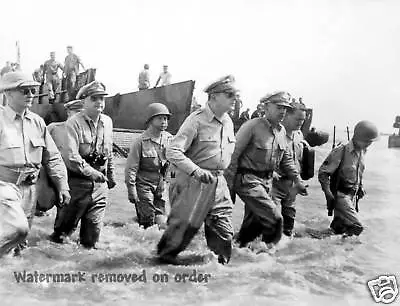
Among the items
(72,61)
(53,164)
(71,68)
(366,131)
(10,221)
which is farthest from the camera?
(71,68)

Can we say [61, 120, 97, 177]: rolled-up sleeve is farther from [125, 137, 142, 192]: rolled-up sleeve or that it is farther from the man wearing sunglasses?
[125, 137, 142, 192]: rolled-up sleeve

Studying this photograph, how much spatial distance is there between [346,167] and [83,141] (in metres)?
3.11

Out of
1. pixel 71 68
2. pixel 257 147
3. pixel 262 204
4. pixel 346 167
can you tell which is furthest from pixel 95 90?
pixel 71 68

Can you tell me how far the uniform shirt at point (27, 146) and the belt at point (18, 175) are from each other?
0.11 ft

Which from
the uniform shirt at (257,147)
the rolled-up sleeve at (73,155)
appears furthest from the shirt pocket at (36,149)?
the uniform shirt at (257,147)

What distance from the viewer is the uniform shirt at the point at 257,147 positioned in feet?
20.3

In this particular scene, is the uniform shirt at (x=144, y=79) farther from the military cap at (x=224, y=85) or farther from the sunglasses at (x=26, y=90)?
the sunglasses at (x=26, y=90)

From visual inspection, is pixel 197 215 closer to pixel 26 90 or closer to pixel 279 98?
pixel 279 98

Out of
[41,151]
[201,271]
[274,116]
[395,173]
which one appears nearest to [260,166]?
[274,116]

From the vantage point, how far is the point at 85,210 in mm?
6098

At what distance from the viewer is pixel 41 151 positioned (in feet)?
16.8

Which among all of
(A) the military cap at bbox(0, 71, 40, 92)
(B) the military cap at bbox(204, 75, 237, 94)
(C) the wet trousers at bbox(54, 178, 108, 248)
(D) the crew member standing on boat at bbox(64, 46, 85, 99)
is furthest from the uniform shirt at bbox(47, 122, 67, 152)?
(D) the crew member standing on boat at bbox(64, 46, 85, 99)

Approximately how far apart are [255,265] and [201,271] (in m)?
0.76

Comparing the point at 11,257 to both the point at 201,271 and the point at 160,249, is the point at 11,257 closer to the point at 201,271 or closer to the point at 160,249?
the point at 160,249
